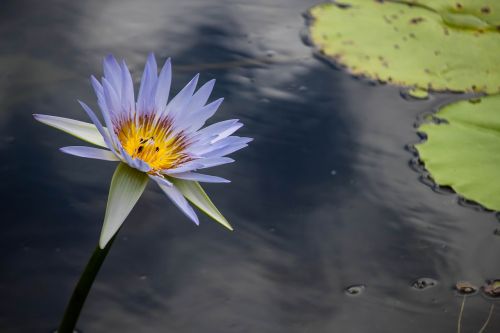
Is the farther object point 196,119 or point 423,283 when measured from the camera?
point 423,283

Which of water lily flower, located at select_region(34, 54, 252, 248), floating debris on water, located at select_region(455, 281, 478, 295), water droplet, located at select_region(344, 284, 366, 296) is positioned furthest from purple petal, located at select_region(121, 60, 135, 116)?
floating debris on water, located at select_region(455, 281, 478, 295)

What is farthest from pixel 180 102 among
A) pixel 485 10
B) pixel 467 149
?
pixel 485 10

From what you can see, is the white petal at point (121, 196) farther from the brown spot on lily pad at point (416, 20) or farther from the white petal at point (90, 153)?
the brown spot on lily pad at point (416, 20)

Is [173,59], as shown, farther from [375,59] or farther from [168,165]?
[168,165]

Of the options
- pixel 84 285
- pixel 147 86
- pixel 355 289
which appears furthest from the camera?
pixel 355 289

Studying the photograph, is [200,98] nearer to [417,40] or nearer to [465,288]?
[465,288]

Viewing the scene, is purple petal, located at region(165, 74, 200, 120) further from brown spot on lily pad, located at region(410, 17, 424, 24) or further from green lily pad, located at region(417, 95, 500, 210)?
brown spot on lily pad, located at region(410, 17, 424, 24)

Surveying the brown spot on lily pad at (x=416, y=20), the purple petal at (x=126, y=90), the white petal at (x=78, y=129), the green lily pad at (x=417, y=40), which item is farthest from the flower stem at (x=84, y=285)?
the brown spot on lily pad at (x=416, y=20)
